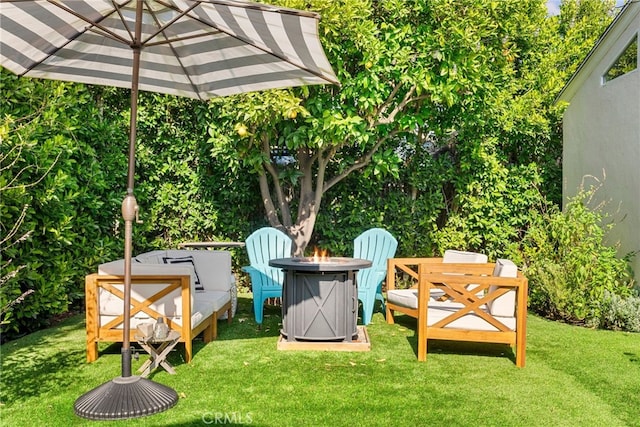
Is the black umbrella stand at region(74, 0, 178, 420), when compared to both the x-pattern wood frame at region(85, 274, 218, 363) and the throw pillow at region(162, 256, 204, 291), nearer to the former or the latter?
the x-pattern wood frame at region(85, 274, 218, 363)

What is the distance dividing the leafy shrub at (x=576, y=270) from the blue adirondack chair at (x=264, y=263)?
301cm

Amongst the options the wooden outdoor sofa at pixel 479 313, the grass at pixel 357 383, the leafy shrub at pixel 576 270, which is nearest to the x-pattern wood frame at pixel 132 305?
the grass at pixel 357 383

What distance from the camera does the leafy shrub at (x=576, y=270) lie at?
20.8 feet

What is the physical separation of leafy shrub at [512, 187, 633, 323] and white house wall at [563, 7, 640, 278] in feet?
1.72

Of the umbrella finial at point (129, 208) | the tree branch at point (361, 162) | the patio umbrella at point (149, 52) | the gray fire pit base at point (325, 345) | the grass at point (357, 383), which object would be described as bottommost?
the grass at point (357, 383)

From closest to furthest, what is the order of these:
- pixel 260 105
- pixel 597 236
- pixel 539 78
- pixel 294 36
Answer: pixel 294 36, pixel 260 105, pixel 597 236, pixel 539 78

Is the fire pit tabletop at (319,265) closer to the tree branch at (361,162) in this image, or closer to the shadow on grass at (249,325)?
the shadow on grass at (249,325)

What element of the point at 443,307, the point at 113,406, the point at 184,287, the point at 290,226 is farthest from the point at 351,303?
the point at 290,226

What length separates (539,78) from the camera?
30.5 feet

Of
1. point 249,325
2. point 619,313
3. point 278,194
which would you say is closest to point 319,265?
point 249,325

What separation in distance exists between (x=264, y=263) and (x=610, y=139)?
477cm

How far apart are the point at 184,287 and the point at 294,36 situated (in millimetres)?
2127

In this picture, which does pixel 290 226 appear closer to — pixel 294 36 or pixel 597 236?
pixel 597 236

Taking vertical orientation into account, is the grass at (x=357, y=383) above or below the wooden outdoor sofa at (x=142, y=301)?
below
